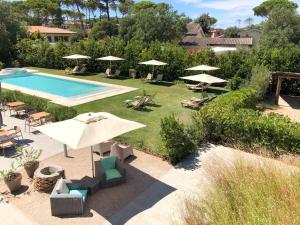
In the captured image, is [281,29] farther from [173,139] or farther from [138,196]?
[138,196]

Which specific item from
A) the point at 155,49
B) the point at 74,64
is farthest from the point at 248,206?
the point at 74,64

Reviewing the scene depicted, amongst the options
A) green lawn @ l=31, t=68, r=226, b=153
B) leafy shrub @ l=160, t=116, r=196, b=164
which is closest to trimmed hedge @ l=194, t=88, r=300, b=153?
leafy shrub @ l=160, t=116, r=196, b=164

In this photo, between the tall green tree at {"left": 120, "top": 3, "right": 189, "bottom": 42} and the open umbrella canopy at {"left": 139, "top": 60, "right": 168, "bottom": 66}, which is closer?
the open umbrella canopy at {"left": 139, "top": 60, "right": 168, "bottom": 66}

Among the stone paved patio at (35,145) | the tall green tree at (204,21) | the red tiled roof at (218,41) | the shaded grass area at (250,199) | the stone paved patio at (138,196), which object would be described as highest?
the tall green tree at (204,21)

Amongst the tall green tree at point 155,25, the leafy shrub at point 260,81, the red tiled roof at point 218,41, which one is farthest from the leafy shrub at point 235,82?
the red tiled roof at point 218,41

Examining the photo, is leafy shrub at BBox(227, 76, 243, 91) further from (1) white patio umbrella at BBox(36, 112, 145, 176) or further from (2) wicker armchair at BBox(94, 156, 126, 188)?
(2) wicker armchair at BBox(94, 156, 126, 188)

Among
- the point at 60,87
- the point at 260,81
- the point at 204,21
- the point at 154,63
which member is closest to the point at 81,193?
the point at 260,81

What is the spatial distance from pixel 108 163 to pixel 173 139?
2537 millimetres

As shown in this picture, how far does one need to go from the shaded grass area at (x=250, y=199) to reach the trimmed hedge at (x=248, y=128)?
5.66 metres

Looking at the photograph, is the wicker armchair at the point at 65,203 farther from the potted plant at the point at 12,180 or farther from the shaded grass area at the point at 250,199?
the shaded grass area at the point at 250,199

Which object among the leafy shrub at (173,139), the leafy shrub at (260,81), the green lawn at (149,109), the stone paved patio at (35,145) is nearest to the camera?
the leafy shrub at (173,139)

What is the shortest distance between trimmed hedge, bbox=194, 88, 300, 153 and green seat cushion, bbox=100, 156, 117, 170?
15.0 feet

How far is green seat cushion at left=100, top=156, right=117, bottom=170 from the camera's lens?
880 cm

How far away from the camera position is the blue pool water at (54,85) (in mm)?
21719
